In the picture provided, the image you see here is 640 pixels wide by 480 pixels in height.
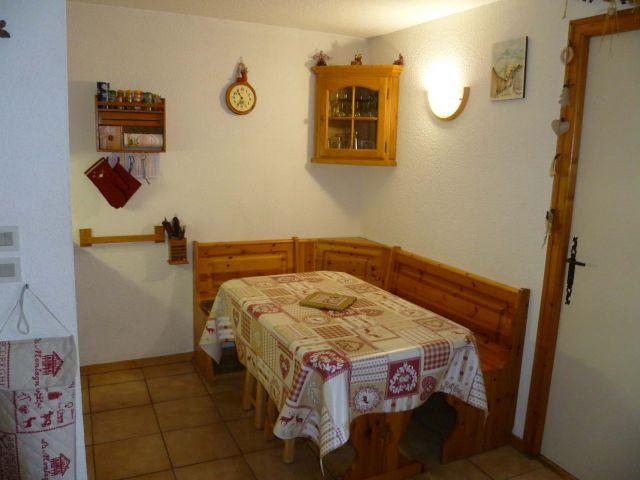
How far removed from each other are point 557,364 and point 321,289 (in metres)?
1.28

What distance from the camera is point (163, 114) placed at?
3473mm

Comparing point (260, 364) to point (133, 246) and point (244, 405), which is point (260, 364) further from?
point (133, 246)

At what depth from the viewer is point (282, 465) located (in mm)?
2686

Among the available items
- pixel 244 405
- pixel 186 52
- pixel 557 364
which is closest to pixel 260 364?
pixel 244 405

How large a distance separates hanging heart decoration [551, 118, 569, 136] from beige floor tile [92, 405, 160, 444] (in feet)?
8.49

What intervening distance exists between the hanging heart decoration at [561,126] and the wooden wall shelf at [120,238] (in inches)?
98.5

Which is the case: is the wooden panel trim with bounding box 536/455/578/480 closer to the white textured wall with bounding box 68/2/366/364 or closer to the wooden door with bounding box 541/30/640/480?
the wooden door with bounding box 541/30/640/480

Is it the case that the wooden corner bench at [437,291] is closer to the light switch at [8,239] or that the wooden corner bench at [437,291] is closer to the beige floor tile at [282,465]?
the beige floor tile at [282,465]

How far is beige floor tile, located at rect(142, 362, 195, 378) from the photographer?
12.1 ft

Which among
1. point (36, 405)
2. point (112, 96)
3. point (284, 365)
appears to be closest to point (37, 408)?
point (36, 405)

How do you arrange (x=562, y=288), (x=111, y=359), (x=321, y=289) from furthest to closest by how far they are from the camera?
(x=111, y=359), (x=321, y=289), (x=562, y=288)

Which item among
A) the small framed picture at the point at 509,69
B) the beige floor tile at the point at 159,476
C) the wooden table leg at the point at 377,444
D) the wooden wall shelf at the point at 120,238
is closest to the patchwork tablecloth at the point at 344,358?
the wooden table leg at the point at 377,444

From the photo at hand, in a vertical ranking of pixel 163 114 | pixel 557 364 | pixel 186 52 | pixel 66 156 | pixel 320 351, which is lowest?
pixel 557 364

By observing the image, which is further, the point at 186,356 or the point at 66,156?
the point at 186,356
